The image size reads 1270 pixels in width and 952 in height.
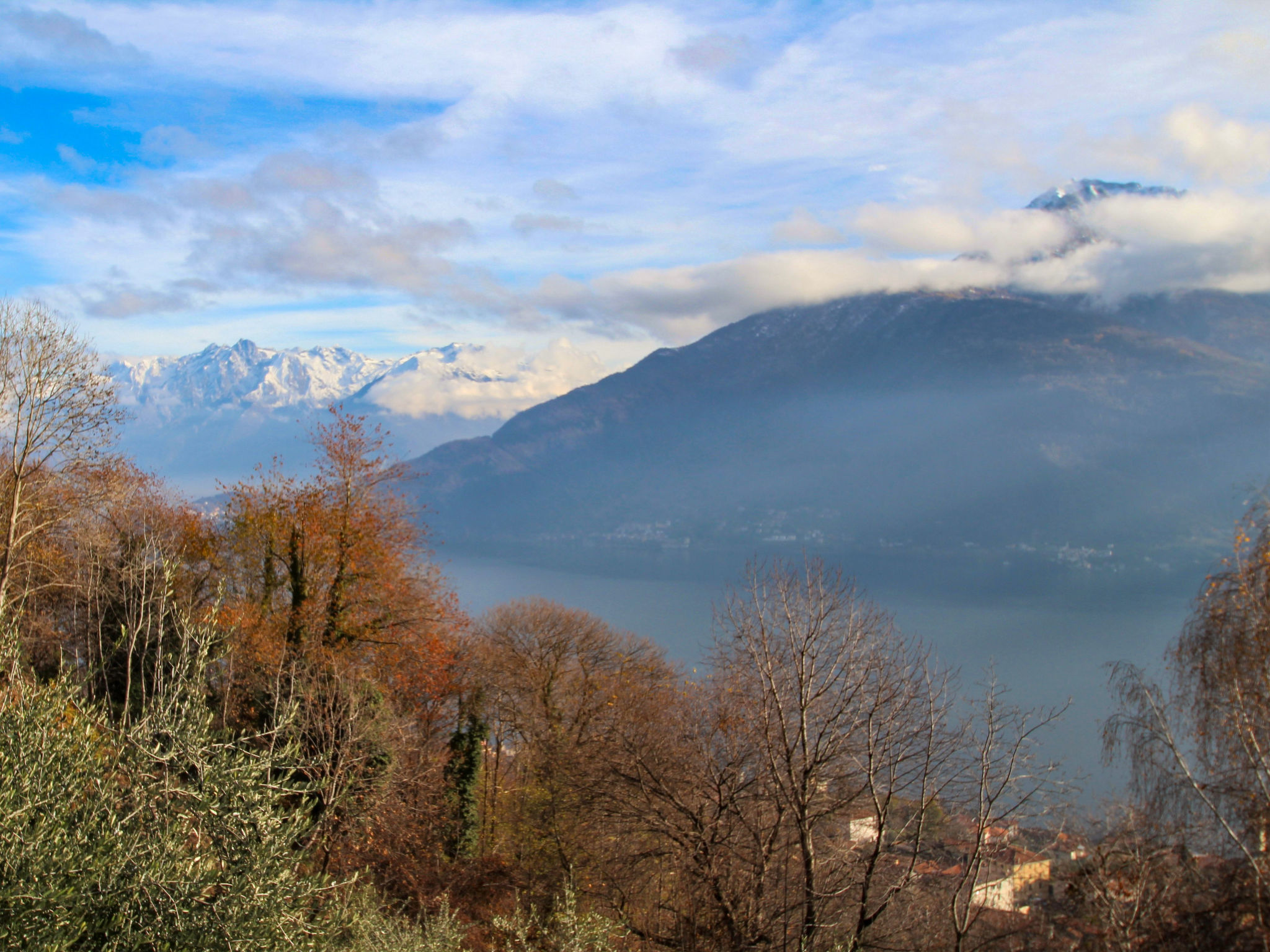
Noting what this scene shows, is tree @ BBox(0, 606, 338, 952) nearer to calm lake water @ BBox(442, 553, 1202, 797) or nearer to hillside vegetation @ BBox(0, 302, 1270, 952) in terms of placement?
hillside vegetation @ BBox(0, 302, 1270, 952)

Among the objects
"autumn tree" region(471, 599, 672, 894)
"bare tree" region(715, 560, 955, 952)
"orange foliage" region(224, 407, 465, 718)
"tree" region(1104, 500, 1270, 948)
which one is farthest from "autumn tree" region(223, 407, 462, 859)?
"tree" region(1104, 500, 1270, 948)

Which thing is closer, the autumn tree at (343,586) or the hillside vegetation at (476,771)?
the hillside vegetation at (476,771)

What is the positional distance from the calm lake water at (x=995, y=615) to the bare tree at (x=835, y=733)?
36.4 ft

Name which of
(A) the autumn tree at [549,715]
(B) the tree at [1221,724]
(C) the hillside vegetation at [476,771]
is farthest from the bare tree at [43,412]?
(B) the tree at [1221,724]

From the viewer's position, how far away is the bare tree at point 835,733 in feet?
32.5

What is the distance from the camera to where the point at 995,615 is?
293 ft

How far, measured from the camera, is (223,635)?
256 inches

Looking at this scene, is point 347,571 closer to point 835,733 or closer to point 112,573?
point 112,573

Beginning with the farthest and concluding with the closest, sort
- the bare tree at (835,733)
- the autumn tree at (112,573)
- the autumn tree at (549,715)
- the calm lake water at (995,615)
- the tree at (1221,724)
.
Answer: the calm lake water at (995,615), the autumn tree at (112,573), the autumn tree at (549,715), the tree at (1221,724), the bare tree at (835,733)

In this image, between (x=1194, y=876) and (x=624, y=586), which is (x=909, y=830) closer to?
(x=1194, y=876)

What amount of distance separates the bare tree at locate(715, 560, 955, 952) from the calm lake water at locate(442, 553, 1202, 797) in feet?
36.4

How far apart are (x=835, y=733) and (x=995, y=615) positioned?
288ft

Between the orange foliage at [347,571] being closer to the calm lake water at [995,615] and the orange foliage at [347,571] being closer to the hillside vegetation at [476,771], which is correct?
the hillside vegetation at [476,771]

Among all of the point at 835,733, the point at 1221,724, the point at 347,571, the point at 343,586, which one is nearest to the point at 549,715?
the point at 343,586
